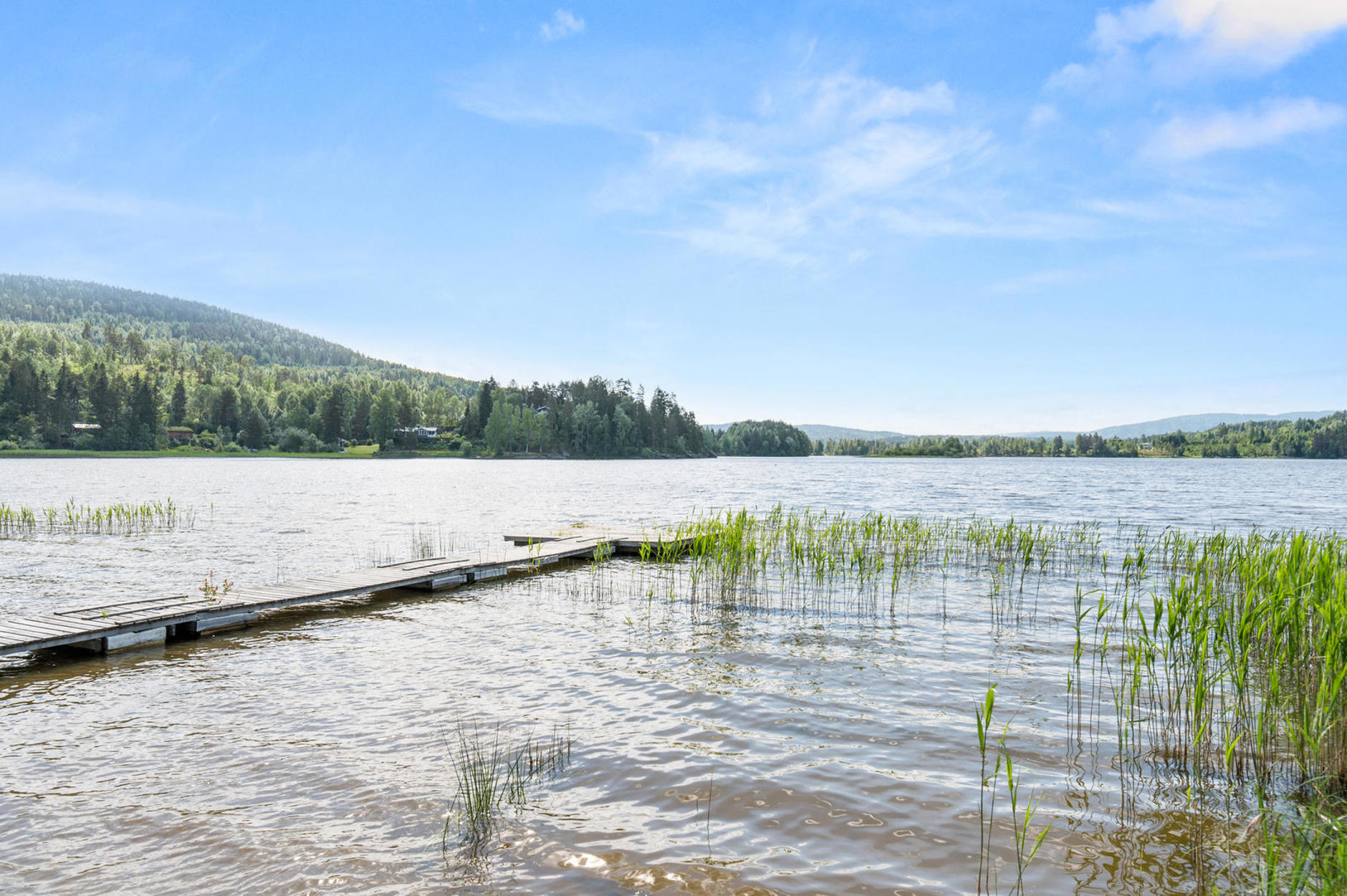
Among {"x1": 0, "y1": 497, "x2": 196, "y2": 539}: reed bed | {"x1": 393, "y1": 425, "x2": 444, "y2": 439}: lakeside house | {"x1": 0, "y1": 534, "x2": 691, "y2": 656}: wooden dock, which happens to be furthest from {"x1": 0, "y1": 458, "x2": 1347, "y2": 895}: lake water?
{"x1": 393, "y1": 425, "x2": 444, "y2": 439}: lakeside house

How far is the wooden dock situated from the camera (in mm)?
10234

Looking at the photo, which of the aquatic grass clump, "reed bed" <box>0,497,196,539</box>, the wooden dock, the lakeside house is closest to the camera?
the aquatic grass clump

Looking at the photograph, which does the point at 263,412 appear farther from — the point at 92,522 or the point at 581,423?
the point at 92,522

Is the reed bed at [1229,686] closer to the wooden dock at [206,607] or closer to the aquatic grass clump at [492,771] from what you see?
the aquatic grass clump at [492,771]

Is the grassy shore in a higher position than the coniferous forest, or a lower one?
lower

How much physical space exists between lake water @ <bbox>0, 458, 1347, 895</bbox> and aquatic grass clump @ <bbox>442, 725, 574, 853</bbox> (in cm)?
12

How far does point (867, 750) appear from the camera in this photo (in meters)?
7.07

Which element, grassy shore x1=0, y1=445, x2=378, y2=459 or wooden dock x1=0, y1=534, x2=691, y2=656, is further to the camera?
grassy shore x1=0, y1=445, x2=378, y2=459

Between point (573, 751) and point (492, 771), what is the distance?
3.20 feet

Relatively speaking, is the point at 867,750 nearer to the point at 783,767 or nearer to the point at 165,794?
the point at 783,767

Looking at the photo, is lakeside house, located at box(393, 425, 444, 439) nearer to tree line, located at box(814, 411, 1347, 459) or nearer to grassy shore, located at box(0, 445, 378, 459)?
grassy shore, located at box(0, 445, 378, 459)

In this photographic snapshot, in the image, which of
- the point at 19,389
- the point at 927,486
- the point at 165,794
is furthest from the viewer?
the point at 19,389

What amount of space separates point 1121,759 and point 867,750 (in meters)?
2.29

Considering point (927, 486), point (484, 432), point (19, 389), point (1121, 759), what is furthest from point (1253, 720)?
point (19, 389)
